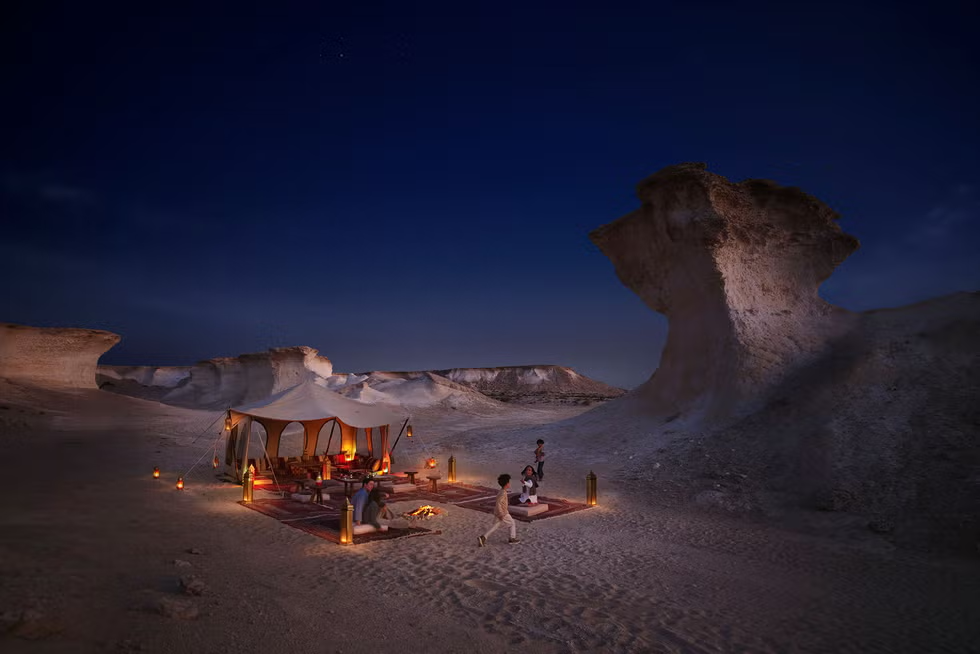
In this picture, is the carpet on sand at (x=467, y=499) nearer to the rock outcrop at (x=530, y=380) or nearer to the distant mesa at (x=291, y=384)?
the distant mesa at (x=291, y=384)

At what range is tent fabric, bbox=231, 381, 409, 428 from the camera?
15.6m

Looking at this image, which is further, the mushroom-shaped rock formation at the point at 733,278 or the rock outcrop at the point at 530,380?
the rock outcrop at the point at 530,380

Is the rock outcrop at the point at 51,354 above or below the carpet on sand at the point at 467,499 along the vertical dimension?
above

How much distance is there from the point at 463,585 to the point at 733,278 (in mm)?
18628

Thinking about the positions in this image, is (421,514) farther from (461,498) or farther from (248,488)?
(248,488)

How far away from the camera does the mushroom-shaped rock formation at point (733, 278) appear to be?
20.0 meters

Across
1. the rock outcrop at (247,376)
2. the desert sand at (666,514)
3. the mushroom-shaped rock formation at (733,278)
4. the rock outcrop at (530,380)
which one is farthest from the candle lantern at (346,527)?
the rock outcrop at (530,380)

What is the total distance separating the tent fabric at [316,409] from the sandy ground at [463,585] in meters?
3.34

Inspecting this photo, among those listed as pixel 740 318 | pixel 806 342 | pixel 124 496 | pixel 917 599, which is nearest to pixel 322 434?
pixel 124 496

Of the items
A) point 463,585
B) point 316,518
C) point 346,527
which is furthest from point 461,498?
point 463,585

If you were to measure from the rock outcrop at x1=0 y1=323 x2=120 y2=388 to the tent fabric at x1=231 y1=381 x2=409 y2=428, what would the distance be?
31966mm

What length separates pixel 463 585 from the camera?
24.0 feet

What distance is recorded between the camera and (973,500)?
10.4m

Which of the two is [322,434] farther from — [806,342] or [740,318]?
[806,342]
